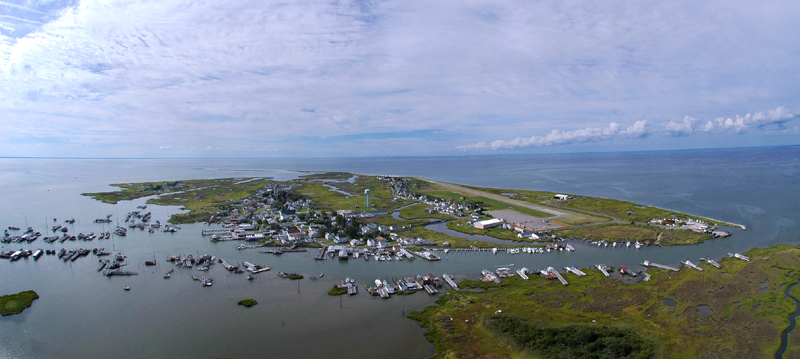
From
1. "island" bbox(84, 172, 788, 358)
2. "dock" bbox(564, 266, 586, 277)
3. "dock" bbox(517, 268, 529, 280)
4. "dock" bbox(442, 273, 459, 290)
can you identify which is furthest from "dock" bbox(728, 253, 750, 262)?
"dock" bbox(442, 273, 459, 290)

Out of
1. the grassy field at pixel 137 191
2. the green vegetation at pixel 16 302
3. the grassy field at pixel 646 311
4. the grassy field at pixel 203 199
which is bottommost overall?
the grassy field at pixel 646 311

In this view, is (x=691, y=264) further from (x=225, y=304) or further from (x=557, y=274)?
(x=225, y=304)

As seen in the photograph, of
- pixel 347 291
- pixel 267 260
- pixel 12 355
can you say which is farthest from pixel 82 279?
pixel 347 291

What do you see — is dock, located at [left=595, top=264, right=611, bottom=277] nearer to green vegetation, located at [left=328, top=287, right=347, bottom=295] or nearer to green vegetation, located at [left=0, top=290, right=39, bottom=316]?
green vegetation, located at [left=328, top=287, right=347, bottom=295]

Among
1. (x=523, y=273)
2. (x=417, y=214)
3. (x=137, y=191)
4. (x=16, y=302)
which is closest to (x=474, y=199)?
(x=417, y=214)

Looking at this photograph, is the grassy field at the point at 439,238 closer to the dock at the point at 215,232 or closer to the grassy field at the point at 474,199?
the grassy field at the point at 474,199

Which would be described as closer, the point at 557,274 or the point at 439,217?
the point at 557,274

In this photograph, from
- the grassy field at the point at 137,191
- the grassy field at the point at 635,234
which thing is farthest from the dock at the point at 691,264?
the grassy field at the point at 137,191
